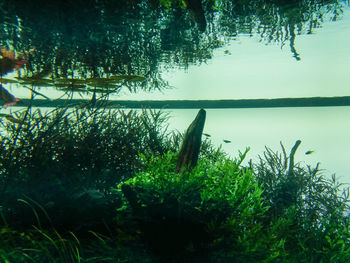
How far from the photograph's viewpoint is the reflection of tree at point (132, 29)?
2.32 meters

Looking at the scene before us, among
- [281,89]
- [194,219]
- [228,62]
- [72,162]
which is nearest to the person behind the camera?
[194,219]

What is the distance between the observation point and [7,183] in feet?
7.30

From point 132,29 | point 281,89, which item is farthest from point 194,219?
point 281,89

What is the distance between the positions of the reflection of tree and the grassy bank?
35.9 inches

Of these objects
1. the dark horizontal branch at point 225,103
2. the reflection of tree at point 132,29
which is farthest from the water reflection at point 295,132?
the reflection of tree at point 132,29

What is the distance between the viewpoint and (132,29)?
2.63m

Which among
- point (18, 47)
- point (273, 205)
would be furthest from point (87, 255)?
point (18, 47)

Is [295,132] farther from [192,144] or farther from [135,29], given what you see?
[135,29]

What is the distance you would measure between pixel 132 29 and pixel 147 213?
1835 millimetres

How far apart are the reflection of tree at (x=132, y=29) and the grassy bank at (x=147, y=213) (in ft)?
2.99

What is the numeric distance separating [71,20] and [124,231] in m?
1.82

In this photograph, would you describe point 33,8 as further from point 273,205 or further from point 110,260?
point 273,205

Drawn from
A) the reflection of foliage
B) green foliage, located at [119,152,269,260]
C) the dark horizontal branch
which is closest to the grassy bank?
green foliage, located at [119,152,269,260]

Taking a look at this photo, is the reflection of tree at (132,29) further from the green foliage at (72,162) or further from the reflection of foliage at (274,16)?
the green foliage at (72,162)
